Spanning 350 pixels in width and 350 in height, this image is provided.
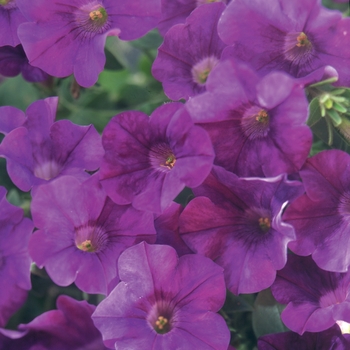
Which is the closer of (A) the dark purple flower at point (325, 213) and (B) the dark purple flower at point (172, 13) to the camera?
(A) the dark purple flower at point (325, 213)

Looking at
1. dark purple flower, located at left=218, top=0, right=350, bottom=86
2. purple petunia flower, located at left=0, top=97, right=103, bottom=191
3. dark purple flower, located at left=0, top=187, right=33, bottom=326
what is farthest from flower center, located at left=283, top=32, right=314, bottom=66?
dark purple flower, located at left=0, top=187, right=33, bottom=326

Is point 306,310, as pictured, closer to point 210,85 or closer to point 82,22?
point 210,85

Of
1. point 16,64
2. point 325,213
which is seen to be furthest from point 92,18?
point 325,213

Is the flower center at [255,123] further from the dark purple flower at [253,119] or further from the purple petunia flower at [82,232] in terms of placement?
the purple petunia flower at [82,232]

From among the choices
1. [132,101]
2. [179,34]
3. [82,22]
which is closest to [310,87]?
[179,34]

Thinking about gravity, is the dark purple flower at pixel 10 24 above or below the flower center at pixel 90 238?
above

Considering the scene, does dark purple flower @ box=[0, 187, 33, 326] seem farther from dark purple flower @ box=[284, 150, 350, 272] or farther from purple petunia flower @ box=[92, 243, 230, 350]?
dark purple flower @ box=[284, 150, 350, 272]

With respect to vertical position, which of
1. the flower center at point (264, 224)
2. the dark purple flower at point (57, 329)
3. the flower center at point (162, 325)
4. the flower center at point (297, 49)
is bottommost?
the dark purple flower at point (57, 329)

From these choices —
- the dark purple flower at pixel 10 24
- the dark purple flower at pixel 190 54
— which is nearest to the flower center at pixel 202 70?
the dark purple flower at pixel 190 54
